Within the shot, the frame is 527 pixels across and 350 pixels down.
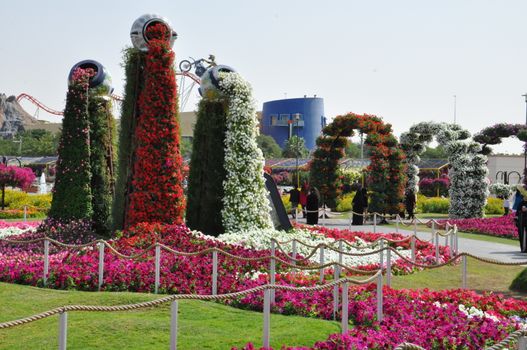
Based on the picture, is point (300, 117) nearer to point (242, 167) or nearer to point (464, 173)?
point (464, 173)

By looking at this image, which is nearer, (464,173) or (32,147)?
(464,173)

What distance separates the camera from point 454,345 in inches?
292

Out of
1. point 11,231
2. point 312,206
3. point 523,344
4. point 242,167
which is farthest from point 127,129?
point 523,344

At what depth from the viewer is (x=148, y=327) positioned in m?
7.98

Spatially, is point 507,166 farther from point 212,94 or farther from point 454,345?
point 454,345

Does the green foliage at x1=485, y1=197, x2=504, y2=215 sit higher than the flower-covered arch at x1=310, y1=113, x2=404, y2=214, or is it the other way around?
the flower-covered arch at x1=310, y1=113, x2=404, y2=214

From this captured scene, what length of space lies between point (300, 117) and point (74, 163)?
11331 cm

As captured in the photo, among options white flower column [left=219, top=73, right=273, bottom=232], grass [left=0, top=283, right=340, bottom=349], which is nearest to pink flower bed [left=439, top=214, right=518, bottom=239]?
white flower column [left=219, top=73, right=273, bottom=232]

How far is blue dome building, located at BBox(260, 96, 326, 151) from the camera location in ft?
427

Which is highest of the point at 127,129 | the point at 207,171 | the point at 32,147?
the point at 32,147

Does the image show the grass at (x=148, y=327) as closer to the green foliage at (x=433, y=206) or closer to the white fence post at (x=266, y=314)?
the white fence post at (x=266, y=314)

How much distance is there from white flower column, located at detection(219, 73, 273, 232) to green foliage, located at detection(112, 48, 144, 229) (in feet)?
6.69

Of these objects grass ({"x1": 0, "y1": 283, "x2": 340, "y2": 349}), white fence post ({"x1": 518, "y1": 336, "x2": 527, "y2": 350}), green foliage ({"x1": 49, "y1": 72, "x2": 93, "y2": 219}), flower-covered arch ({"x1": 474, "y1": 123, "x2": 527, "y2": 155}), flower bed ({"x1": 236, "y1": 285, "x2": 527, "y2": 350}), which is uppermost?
flower-covered arch ({"x1": 474, "y1": 123, "x2": 527, "y2": 155})

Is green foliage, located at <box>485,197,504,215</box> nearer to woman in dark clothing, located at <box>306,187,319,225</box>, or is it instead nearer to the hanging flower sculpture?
woman in dark clothing, located at <box>306,187,319,225</box>
